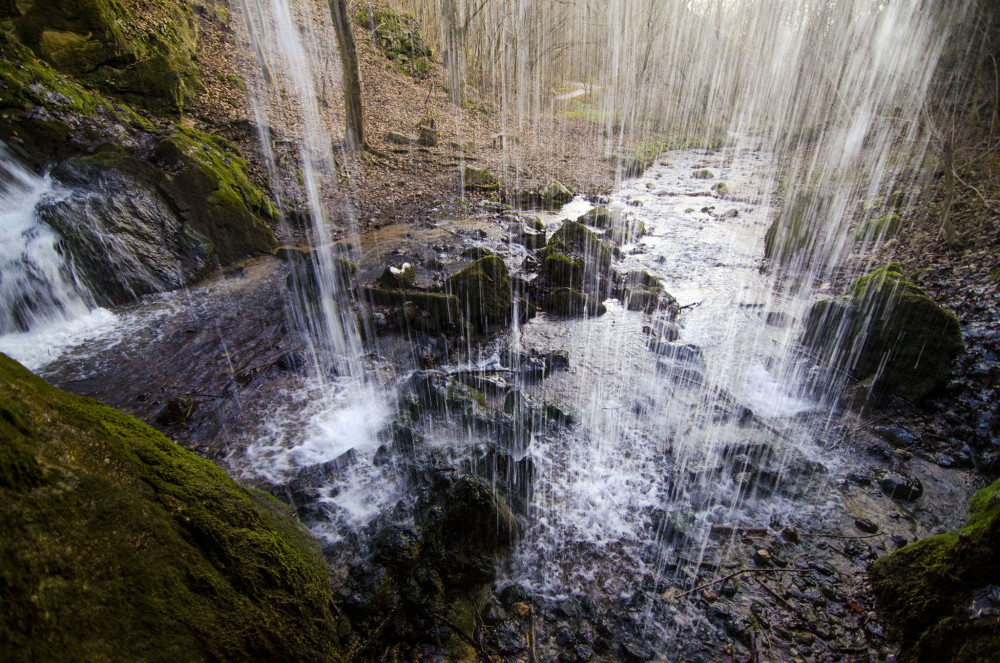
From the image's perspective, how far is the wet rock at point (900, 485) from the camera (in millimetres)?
5078

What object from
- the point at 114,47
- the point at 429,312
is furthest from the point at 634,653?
the point at 114,47

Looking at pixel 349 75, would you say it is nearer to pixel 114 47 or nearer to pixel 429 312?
pixel 114 47

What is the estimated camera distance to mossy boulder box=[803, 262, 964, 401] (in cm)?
621

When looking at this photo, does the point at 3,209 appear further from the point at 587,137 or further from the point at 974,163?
the point at 587,137

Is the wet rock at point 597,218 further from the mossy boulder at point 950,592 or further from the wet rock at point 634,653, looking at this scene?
the wet rock at point 634,653

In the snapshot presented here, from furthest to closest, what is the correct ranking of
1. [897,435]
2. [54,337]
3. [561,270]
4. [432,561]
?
[561,270]
[54,337]
[897,435]
[432,561]

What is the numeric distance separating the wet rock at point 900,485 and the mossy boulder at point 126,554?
20.9ft

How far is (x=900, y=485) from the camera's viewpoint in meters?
5.17

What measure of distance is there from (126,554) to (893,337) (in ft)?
30.2

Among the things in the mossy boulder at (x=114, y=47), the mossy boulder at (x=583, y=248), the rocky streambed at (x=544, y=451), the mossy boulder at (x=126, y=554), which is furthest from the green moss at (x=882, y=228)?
the mossy boulder at (x=114, y=47)

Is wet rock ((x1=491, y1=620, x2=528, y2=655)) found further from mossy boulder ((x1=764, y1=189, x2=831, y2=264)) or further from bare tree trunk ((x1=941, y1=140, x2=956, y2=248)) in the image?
mossy boulder ((x1=764, y1=189, x2=831, y2=264))

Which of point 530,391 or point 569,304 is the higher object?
point 569,304

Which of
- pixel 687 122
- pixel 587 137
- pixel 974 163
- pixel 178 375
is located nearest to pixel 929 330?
pixel 974 163

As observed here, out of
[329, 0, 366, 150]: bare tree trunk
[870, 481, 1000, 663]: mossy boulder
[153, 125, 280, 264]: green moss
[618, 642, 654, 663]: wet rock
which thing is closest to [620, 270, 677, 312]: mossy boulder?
[870, 481, 1000, 663]: mossy boulder
